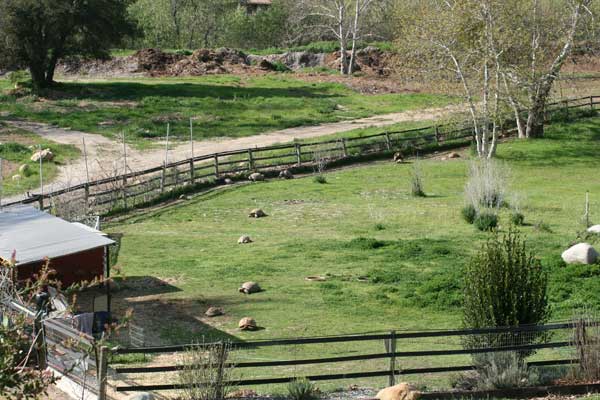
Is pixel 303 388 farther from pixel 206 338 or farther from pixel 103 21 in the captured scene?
pixel 103 21

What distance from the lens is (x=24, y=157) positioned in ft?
132

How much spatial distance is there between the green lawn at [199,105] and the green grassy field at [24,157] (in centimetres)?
321

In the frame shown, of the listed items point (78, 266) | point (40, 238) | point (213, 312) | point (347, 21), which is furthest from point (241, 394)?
point (347, 21)

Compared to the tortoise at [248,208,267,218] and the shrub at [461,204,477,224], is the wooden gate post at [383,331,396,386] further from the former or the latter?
the tortoise at [248,208,267,218]

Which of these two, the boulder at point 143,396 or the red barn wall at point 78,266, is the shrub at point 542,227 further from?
the boulder at point 143,396

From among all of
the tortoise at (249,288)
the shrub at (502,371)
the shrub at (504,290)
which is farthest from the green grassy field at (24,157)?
the shrub at (502,371)

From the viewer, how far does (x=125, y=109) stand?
51.2 meters

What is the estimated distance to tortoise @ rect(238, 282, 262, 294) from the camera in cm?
2138

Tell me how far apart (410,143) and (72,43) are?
23.4 m

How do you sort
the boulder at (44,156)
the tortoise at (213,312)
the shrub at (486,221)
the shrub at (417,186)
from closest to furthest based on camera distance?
the tortoise at (213,312)
the shrub at (486,221)
the shrub at (417,186)
the boulder at (44,156)

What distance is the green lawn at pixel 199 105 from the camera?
4788 cm

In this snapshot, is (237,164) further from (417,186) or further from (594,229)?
(594,229)

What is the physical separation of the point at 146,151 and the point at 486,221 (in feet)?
63.3

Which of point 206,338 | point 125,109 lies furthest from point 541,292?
point 125,109
